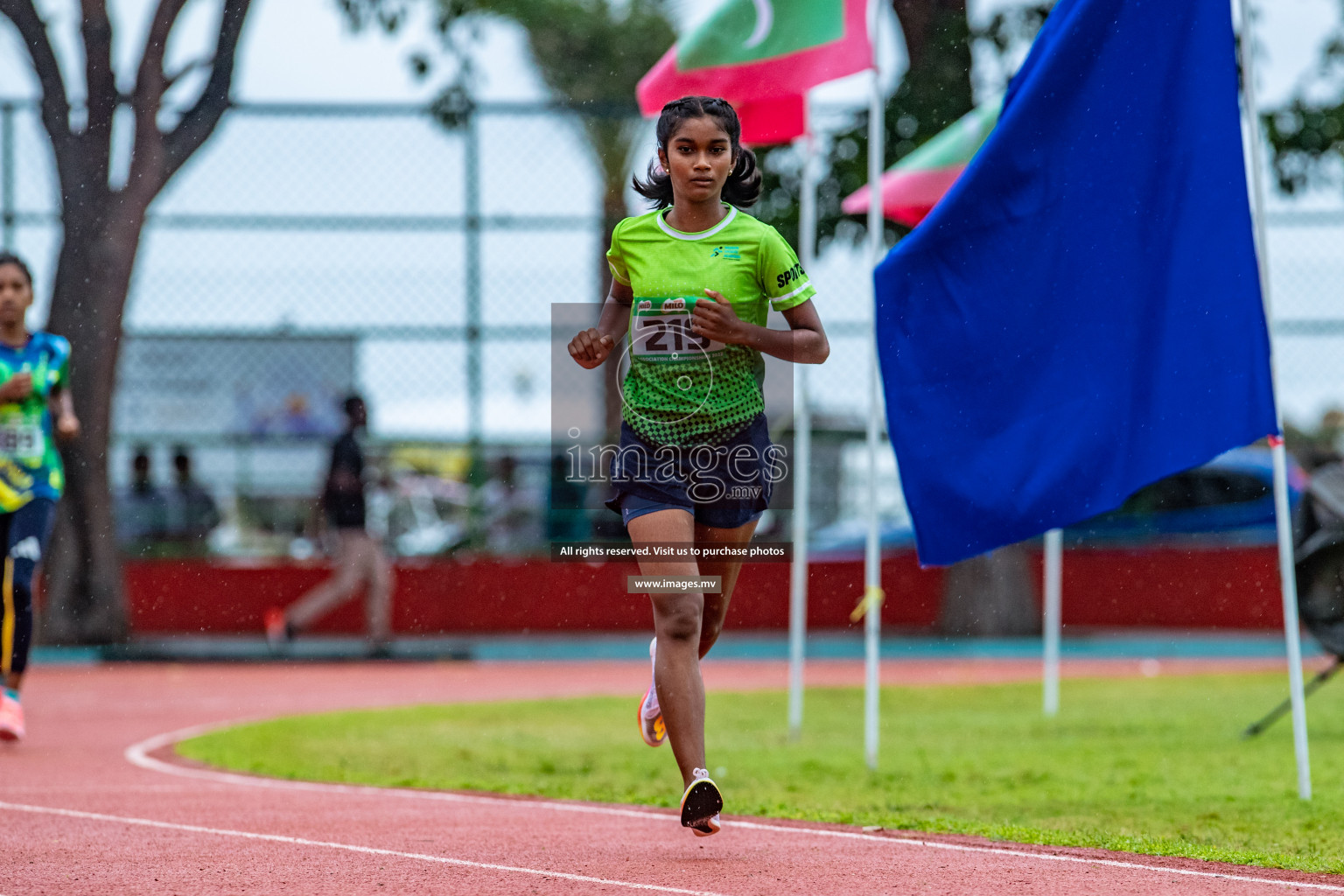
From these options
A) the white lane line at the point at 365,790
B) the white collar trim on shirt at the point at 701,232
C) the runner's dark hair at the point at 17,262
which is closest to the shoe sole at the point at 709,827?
the white lane line at the point at 365,790

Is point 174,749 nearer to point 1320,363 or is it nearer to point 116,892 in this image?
point 116,892

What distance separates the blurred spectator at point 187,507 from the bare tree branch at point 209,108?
175 inches

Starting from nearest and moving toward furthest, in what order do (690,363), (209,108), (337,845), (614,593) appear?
(690,363) < (337,845) < (209,108) < (614,593)

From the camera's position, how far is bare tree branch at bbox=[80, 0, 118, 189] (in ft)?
33.5

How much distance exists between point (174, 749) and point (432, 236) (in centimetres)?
785

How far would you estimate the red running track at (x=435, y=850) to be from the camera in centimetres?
460

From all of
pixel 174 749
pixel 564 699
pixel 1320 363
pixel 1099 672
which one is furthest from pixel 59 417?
pixel 1320 363

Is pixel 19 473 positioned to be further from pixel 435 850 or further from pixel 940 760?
pixel 940 760

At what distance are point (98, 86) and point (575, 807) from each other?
20.6 ft

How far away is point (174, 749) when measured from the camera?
8.88 metres

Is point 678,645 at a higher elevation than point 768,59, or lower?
lower

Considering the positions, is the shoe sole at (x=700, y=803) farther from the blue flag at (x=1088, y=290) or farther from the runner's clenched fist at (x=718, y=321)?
the blue flag at (x=1088, y=290)

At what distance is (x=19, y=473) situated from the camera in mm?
8266

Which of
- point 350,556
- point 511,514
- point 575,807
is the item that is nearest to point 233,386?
point 350,556
